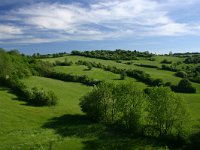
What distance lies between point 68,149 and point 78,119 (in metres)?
27.8

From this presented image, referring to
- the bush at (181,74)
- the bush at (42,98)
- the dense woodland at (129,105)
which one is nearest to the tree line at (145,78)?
the bush at (181,74)

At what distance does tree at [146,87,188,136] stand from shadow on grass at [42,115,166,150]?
4.54 metres

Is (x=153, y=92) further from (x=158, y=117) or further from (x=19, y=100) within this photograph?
(x=19, y=100)

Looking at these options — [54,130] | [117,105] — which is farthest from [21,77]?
[54,130]

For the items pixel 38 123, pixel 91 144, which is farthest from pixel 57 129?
pixel 91 144

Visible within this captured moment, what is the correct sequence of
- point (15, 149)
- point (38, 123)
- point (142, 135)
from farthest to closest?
1. point (38, 123)
2. point (142, 135)
3. point (15, 149)

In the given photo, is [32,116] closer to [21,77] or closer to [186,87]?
[21,77]

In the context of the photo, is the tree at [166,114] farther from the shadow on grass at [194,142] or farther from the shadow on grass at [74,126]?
the shadow on grass at [74,126]

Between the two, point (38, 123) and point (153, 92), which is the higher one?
point (153, 92)

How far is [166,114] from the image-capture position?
89938 millimetres

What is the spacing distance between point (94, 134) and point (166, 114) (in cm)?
1774

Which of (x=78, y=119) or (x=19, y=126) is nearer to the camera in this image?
(x=19, y=126)

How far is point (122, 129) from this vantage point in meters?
93.9

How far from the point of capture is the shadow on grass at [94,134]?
263 ft
